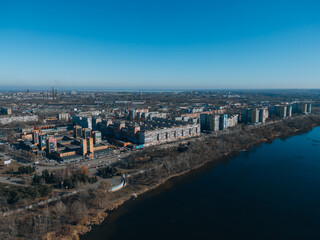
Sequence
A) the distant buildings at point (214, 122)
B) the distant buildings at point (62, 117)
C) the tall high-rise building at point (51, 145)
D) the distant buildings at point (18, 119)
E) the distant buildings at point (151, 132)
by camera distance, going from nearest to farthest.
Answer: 1. the tall high-rise building at point (51, 145)
2. the distant buildings at point (151, 132)
3. the distant buildings at point (214, 122)
4. the distant buildings at point (18, 119)
5. the distant buildings at point (62, 117)

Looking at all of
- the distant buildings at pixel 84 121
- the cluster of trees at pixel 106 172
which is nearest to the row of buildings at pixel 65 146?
the cluster of trees at pixel 106 172

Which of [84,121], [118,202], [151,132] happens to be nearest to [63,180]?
[118,202]

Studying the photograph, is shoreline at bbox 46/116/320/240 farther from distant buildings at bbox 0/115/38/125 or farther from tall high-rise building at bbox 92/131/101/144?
distant buildings at bbox 0/115/38/125

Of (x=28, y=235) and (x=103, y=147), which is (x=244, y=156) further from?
(x=28, y=235)

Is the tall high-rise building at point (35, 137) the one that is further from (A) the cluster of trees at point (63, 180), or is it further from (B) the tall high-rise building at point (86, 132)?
(A) the cluster of trees at point (63, 180)

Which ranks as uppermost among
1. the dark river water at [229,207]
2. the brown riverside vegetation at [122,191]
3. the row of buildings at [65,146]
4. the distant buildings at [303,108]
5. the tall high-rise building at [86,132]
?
the distant buildings at [303,108]

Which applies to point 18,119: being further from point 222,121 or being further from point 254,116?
point 254,116

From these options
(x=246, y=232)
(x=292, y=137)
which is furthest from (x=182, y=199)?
(x=292, y=137)
